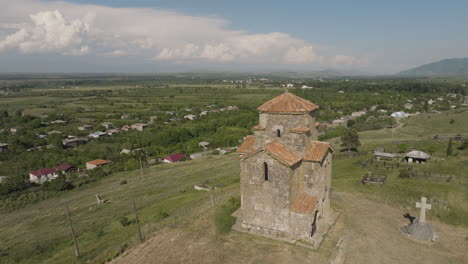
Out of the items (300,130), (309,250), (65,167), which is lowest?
(65,167)

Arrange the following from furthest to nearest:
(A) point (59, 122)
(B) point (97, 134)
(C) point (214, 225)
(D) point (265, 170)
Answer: (A) point (59, 122), (B) point (97, 134), (C) point (214, 225), (D) point (265, 170)

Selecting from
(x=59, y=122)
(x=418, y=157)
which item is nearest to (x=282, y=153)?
(x=418, y=157)

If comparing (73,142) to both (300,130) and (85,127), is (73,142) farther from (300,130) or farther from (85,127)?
(300,130)

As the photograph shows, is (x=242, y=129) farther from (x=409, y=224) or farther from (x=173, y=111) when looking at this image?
(x=409, y=224)

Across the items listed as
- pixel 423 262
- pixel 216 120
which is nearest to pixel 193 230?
pixel 423 262

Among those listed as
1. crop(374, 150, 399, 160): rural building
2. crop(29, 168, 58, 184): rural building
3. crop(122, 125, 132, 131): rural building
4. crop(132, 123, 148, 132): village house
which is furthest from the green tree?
crop(122, 125, 132, 131): rural building
